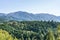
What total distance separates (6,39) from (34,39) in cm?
8139

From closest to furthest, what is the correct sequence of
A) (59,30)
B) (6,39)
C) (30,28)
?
(59,30), (6,39), (30,28)

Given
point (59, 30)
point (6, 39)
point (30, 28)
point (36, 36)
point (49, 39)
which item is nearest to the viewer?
point (59, 30)

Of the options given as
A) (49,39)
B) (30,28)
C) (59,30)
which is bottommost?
(30,28)

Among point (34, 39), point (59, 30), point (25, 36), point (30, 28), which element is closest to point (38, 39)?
point (34, 39)

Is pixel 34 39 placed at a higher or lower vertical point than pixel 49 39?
lower

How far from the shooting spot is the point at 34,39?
125m

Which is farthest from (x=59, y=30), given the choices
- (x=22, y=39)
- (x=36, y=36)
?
(x=36, y=36)

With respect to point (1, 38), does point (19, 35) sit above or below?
below

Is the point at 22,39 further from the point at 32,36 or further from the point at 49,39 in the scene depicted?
the point at 49,39

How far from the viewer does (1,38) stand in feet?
145

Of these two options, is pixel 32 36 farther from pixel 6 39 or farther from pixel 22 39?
pixel 6 39

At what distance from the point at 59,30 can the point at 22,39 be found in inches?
4295

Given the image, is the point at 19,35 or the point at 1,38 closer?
the point at 1,38

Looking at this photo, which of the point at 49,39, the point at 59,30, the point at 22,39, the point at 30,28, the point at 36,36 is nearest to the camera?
the point at 59,30
